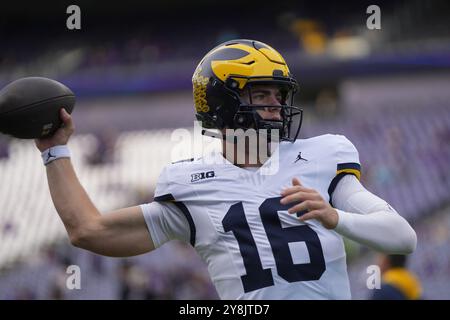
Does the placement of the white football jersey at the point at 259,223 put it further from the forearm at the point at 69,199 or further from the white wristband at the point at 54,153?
the white wristband at the point at 54,153

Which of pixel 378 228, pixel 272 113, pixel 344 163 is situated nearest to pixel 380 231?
pixel 378 228

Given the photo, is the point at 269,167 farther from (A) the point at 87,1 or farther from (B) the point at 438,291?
(A) the point at 87,1

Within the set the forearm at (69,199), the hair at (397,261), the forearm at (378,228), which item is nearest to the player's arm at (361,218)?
the forearm at (378,228)

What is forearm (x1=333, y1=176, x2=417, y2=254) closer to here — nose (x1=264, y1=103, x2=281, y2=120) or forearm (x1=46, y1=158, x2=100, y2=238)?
nose (x1=264, y1=103, x2=281, y2=120)

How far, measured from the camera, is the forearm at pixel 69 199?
3004 millimetres

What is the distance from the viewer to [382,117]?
14.4 metres

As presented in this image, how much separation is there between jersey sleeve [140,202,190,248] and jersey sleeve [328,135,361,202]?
0.59 metres

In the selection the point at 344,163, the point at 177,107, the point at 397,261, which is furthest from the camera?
the point at 177,107

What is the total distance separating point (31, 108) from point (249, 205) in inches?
35.7

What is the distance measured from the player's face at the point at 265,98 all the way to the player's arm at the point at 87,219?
0.62m

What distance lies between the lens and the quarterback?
284 centimetres

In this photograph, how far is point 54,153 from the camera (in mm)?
3070

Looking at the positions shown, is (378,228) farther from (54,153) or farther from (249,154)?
(54,153)
